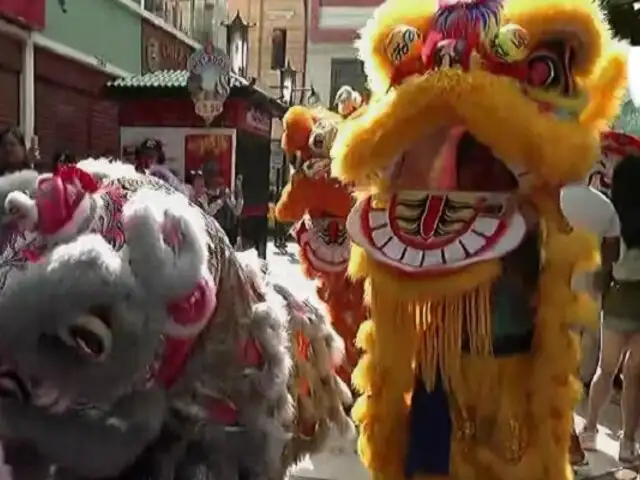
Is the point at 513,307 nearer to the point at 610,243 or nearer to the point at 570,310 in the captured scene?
the point at 570,310

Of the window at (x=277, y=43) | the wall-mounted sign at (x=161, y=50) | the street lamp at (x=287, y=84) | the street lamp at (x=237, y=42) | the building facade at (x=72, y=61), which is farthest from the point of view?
the window at (x=277, y=43)

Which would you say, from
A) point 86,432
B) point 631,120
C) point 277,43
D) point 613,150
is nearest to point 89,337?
point 86,432

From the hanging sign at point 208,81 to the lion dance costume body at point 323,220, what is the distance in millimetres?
4140

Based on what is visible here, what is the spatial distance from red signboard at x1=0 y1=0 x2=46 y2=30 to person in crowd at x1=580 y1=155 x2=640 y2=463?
21.2 ft

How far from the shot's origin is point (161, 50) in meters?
13.9

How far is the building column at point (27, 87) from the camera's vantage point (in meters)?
8.79

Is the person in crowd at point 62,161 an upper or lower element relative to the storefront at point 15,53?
lower

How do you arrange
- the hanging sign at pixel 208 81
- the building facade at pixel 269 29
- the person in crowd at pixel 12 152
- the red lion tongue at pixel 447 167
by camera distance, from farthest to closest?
the building facade at pixel 269 29, the hanging sign at pixel 208 81, the person in crowd at pixel 12 152, the red lion tongue at pixel 447 167

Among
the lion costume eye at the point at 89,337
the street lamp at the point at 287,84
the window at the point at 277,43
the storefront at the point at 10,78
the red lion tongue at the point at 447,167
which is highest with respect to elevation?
the window at the point at 277,43

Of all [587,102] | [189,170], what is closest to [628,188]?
[587,102]

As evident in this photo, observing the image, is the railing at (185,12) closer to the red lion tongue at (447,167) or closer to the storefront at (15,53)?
the storefront at (15,53)

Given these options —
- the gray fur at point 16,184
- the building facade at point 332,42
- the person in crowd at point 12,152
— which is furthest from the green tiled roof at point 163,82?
the building facade at point 332,42

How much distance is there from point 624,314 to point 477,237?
4.99 ft

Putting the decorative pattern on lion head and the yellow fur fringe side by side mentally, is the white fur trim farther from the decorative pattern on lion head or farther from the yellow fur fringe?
the decorative pattern on lion head
